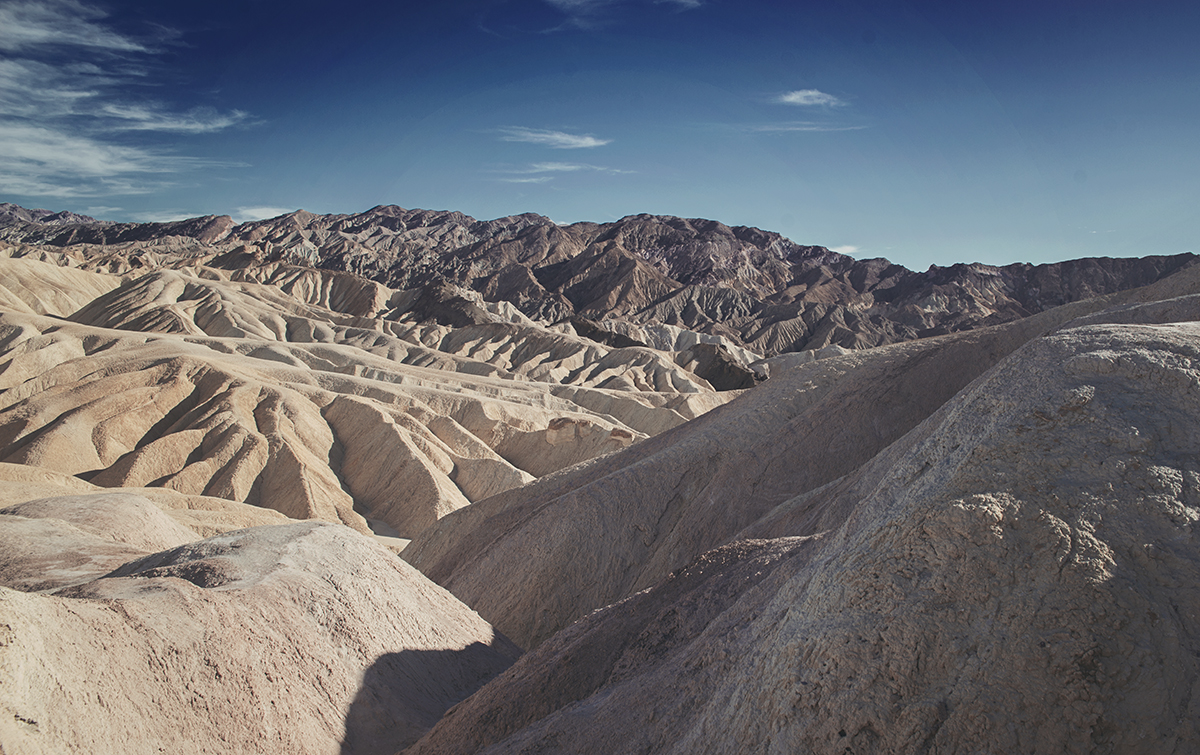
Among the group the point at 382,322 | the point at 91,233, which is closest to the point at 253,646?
the point at 382,322

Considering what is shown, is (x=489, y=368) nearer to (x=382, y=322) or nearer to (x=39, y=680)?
(x=382, y=322)

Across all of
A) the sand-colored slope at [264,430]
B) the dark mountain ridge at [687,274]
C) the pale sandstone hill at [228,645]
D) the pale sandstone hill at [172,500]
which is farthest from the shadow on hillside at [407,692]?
the dark mountain ridge at [687,274]

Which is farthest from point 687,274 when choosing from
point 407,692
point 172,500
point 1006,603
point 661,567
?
point 1006,603

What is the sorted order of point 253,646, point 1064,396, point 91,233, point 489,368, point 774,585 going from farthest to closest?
point 91,233 → point 489,368 → point 253,646 → point 774,585 → point 1064,396

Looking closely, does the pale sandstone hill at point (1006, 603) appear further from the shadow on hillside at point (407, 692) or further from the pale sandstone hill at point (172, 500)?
the pale sandstone hill at point (172, 500)

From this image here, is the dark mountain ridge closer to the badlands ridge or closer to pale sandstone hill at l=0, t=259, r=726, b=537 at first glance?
pale sandstone hill at l=0, t=259, r=726, b=537

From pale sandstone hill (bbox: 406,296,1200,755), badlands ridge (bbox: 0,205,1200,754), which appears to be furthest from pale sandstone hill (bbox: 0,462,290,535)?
pale sandstone hill (bbox: 406,296,1200,755)

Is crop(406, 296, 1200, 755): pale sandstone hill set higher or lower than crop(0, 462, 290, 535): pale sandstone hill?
higher
